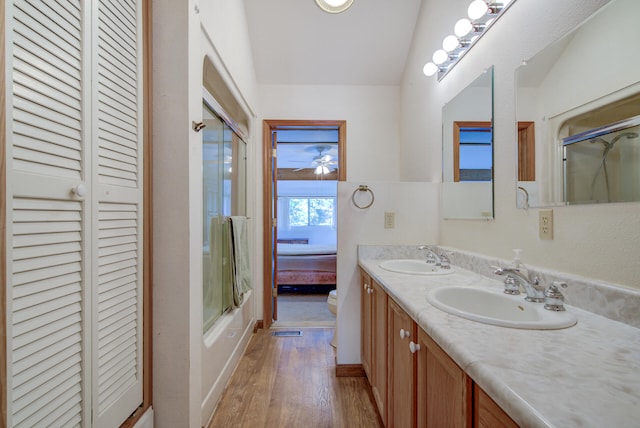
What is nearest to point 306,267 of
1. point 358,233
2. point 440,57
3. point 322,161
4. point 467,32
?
point 322,161

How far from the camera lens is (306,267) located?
13.7ft

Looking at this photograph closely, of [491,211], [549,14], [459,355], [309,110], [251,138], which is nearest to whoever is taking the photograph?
[459,355]

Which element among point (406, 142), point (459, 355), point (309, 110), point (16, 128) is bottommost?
point (459, 355)

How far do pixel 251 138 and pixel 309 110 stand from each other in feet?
2.16

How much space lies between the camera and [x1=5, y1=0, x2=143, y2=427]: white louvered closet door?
676mm

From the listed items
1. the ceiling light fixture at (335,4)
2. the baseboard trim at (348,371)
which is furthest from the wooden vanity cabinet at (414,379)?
the ceiling light fixture at (335,4)

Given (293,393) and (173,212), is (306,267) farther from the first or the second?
(173,212)

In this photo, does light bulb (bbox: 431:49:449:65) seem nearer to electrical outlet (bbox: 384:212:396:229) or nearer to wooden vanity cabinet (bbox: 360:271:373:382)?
electrical outlet (bbox: 384:212:396:229)

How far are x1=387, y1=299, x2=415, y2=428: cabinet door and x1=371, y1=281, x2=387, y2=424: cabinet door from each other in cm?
8

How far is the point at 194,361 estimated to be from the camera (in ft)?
4.30

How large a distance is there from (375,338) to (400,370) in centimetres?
48

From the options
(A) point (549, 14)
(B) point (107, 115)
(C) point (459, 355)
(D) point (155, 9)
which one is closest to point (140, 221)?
(B) point (107, 115)

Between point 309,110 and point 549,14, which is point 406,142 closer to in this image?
point 309,110

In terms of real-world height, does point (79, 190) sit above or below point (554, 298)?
above
